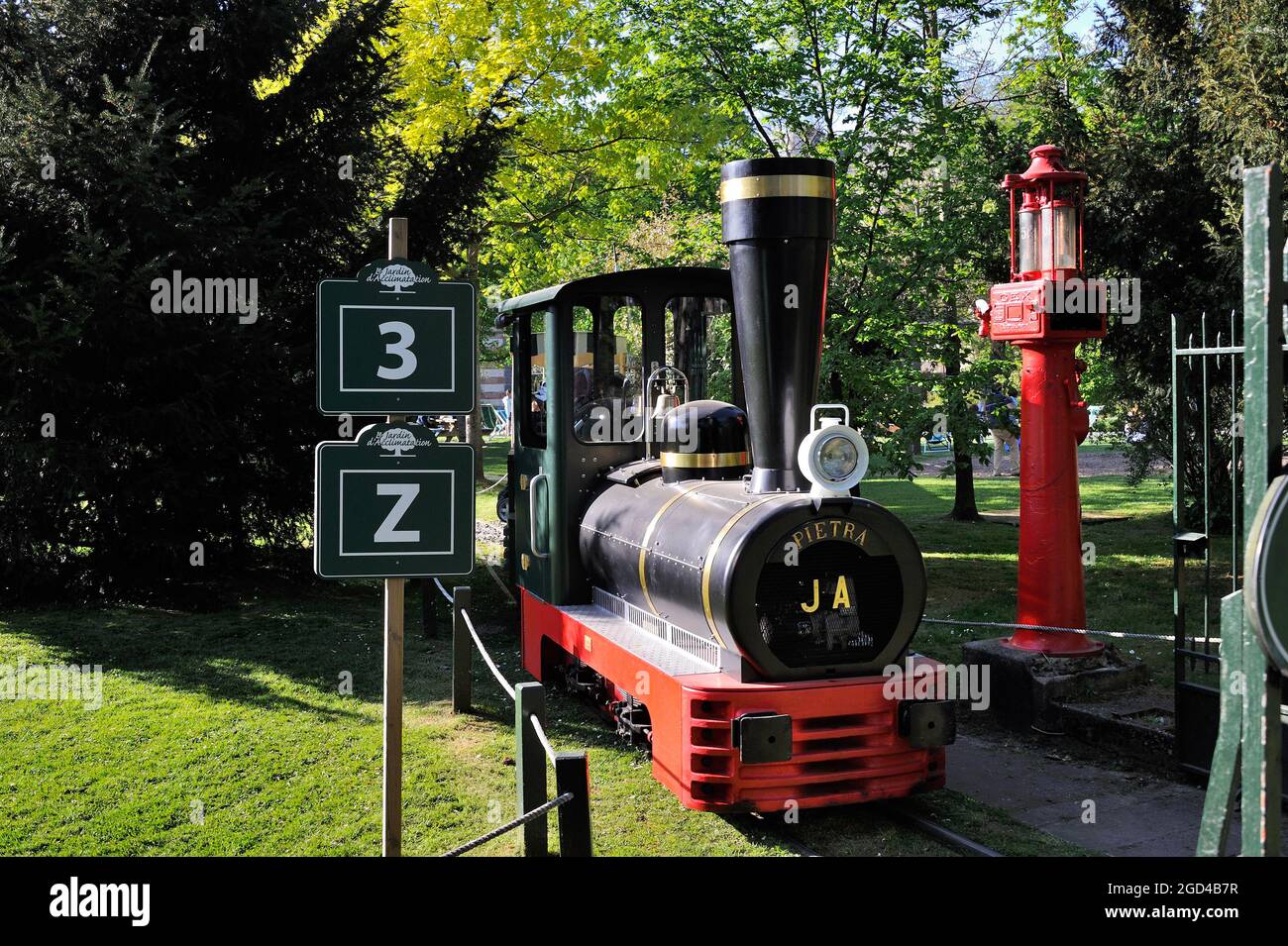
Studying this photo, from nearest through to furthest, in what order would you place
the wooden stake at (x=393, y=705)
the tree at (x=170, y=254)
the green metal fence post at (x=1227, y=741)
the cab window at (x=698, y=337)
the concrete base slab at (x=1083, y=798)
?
the green metal fence post at (x=1227, y=741), the wooden stake at (x=393, y=705), the concrete base slab at (x=1083, y=798), the cab window at (x=698, y=337), the tree at (x=170, y=254)

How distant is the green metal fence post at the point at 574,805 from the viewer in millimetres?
4258

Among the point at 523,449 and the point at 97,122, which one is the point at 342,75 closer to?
the point at 97,122

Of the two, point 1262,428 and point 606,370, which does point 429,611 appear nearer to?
point 606,370

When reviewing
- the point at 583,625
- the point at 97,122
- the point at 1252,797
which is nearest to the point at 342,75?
the point at 97,122

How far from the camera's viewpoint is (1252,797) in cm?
245

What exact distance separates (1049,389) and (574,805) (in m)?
4.81

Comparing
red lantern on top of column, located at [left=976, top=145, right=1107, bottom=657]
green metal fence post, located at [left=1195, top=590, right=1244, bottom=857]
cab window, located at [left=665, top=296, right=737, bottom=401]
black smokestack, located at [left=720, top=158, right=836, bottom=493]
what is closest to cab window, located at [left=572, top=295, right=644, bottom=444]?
cab window, located at [left=665, top=296, right=737, bottom=401]

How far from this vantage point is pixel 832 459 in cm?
586

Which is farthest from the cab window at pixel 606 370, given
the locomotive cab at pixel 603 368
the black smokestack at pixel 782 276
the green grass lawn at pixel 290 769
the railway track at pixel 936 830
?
the railway track at pixel 936 830

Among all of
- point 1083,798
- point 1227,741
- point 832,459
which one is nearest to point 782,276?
point 832,459

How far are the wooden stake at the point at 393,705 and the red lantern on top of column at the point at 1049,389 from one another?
4507mm

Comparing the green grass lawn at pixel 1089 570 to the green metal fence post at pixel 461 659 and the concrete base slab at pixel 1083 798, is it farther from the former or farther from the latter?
the green metal fence post at pixel 461 659

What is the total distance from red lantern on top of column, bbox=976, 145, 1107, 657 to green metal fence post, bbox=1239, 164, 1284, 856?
5.27m

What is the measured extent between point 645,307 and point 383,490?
13.1 ft
